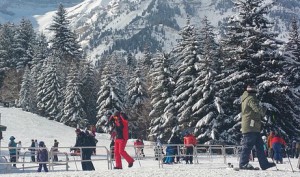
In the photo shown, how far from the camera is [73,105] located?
66562mm

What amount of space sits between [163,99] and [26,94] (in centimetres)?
3681

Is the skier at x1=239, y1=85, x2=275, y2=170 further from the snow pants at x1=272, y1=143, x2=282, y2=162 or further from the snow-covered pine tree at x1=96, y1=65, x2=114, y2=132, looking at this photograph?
the snow-covered pine tree at x1=96, y1=65, x2=114, y2=132

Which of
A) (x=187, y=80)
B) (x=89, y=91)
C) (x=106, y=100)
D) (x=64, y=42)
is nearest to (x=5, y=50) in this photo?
(x=64, y=42)

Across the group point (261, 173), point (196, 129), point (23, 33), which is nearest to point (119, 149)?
point (261, 173)

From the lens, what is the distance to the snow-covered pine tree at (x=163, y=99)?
1944 inches

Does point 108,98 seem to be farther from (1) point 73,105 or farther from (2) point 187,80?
(2) point 187,80

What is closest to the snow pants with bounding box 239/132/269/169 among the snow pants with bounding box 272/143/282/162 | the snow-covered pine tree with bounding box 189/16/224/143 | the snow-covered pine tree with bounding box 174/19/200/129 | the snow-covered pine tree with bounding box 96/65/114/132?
the snow pants with bounding box 272/143/282/162

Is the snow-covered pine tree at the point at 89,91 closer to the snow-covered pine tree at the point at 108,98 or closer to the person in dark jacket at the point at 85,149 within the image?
the snow-covered pine tree at the point at 108,98

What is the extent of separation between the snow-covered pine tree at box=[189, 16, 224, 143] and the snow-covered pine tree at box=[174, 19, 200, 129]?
0.83m

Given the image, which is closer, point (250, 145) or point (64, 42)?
point (250, 145)

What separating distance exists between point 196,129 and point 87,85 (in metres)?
35.8

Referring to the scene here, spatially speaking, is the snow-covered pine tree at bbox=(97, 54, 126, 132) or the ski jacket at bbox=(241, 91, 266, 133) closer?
the ski jacket at bbox=(241, 91, 266, 133)

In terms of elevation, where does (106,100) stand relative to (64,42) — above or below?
below

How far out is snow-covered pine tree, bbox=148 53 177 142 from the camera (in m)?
49.4
